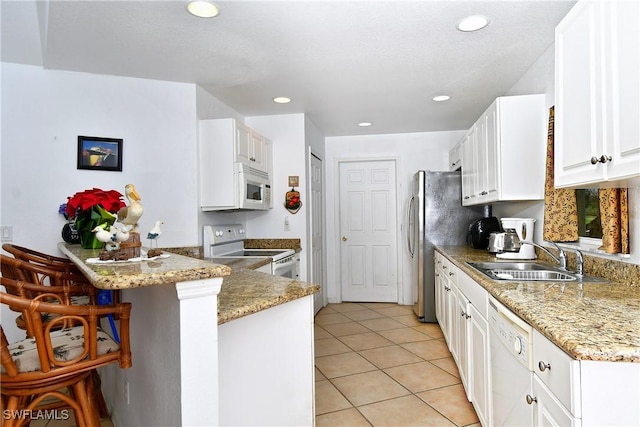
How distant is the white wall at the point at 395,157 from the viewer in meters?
4.96

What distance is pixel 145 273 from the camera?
1046 millimetres

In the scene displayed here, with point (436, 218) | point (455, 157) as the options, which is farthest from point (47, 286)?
point (455, 157)

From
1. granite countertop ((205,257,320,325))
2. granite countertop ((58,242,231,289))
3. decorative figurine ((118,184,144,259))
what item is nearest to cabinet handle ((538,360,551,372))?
granite countertop ((205,257,320,325))

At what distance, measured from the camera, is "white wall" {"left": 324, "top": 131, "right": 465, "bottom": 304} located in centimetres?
496

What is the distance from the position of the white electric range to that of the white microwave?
1.16 feet

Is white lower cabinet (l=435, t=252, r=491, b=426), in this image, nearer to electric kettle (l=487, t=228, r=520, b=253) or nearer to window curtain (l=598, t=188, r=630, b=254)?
electric kettle (l=487, t=228, r=520, b=253)

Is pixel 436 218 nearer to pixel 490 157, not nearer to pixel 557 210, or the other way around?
pixel 490 157

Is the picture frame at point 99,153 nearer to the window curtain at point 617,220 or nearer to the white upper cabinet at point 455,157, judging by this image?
the window curtain at point 617,220

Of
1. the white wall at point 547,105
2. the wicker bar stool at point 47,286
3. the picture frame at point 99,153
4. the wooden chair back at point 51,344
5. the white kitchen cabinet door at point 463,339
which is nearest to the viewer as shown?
the wooden chair back at point 51,344

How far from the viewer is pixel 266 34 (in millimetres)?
2273

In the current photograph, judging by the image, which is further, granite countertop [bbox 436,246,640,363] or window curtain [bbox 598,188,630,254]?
window curtain [bbox 598,188,630,254]

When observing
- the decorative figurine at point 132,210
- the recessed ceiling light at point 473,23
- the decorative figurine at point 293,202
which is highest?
the recessed ceiling light at point 473,23

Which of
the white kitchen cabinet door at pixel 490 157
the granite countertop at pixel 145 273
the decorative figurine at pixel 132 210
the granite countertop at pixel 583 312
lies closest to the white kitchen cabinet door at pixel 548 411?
the granite countertop at pixel 583 312

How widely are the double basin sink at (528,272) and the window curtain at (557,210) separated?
214mm
